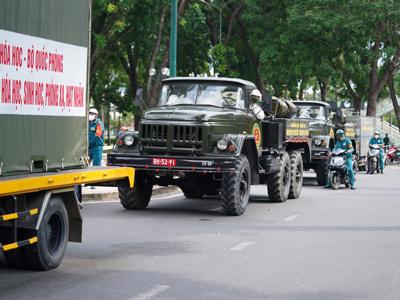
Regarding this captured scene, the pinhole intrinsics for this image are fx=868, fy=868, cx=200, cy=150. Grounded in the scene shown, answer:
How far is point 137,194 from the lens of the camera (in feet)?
52.6

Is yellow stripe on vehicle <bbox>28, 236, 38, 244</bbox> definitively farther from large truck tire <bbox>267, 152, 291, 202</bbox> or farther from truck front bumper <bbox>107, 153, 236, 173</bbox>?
large truck tire <bbox>267, 152, 291, 202</bbox>

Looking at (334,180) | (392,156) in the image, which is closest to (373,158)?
(334,180)

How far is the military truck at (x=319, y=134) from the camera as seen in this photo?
24766mm

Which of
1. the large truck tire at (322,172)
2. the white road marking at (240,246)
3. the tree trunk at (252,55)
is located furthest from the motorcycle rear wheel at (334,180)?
the tree trunk at (252,55)

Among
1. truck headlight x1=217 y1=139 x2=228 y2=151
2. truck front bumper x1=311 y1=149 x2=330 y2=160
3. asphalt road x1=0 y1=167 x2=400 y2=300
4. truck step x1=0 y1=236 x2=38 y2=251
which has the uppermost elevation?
truck headlight x1=217 y1=139 x2=228 y2=151

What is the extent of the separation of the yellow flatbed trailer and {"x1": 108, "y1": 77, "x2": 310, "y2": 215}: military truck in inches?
189

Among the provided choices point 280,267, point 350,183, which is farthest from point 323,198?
point 280,267

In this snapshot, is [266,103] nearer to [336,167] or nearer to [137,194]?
[137,194]

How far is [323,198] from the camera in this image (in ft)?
66.4

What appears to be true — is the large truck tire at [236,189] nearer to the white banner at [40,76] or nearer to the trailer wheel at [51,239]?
the white banner at [40,76]

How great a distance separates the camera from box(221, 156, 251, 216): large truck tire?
15.0 m

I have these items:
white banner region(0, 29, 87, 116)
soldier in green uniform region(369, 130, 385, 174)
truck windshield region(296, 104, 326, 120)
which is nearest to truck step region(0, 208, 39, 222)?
white banner region(0, 29, 87, 116)

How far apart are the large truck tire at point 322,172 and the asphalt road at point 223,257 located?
299 inches

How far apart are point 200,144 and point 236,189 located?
3.30 ft
